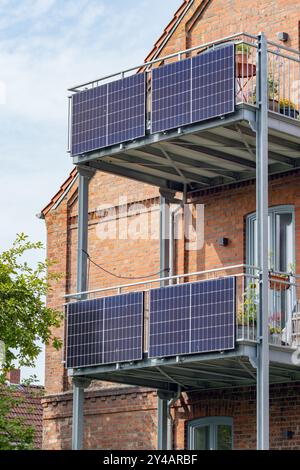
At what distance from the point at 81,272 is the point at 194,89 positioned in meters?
4.18

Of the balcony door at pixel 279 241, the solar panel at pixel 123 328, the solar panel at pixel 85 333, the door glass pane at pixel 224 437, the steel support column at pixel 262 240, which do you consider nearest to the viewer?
the steel support column at pixel 262 240

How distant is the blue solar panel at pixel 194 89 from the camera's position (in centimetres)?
2498

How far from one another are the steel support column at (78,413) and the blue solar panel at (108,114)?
4.14 m

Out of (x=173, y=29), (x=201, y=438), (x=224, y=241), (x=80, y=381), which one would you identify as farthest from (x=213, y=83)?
(x=201, y=438)

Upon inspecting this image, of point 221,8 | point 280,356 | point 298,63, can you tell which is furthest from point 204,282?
point 221,8

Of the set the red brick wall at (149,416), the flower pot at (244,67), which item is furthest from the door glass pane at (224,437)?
the flower pot at (244,67)

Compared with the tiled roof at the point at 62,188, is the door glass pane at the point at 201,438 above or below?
below

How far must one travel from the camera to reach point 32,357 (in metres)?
29.3

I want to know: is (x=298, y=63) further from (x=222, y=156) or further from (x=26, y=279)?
(x=26, y=279)

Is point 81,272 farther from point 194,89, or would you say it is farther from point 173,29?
point 173,29

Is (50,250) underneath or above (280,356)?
above

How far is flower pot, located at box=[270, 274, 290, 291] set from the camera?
83.0 feet

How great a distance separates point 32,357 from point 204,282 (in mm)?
5707

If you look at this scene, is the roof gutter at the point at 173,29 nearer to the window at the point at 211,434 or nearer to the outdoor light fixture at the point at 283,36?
the outdoor light fixture at the point at 283,36
